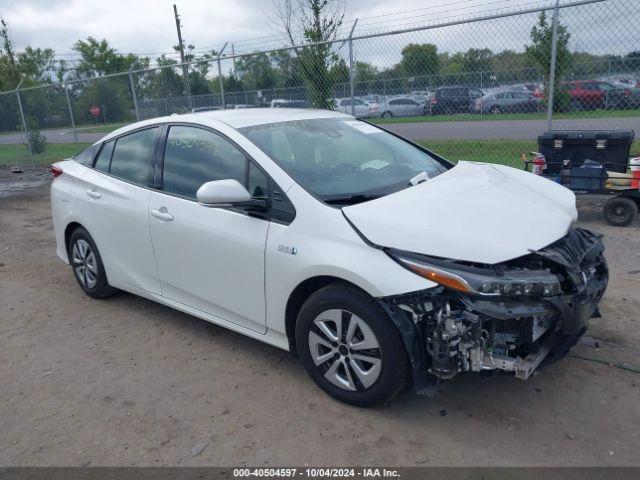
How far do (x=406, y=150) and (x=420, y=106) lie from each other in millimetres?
5346

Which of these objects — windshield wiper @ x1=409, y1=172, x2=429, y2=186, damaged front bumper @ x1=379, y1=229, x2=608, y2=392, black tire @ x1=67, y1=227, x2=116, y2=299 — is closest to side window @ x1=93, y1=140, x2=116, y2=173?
black tire @ x1=67, y1=227, x2=116, y2=299

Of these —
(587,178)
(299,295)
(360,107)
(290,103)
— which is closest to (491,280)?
(299,295)

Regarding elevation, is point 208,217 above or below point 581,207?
above

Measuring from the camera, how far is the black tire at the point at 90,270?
488 centimetres

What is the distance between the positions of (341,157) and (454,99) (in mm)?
5587

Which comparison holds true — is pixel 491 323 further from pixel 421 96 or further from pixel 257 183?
pixel 421 96

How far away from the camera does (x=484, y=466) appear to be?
2.69 m

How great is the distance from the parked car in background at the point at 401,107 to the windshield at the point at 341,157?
17.1 feet

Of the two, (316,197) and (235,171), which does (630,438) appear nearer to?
(316,197)

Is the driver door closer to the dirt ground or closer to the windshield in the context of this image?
the windshield

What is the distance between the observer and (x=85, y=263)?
16.6 ft

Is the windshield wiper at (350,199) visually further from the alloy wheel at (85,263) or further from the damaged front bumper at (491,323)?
the alloy wheel at (85,263)

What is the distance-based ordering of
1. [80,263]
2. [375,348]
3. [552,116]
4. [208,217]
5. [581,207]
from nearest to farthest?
[375,348] < [208,217] < [80,263] < [581,207] < [552,116]

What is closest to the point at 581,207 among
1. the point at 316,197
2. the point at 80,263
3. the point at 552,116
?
the point at 552,116
